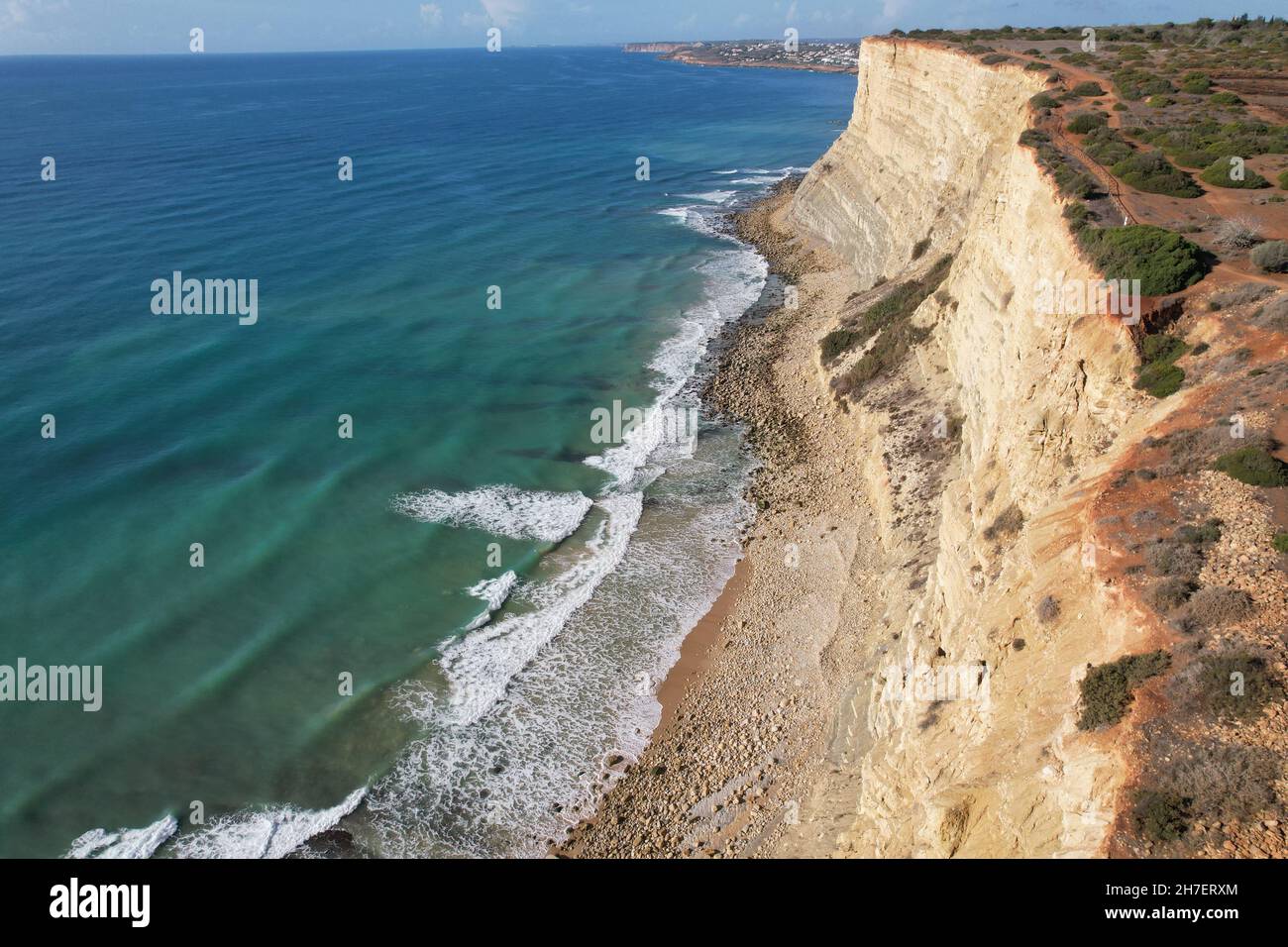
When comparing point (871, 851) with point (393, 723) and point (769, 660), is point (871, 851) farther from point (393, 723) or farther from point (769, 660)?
point (393, 723)

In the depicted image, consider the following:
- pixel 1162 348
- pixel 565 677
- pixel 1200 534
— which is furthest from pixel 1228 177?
pixel 565 677

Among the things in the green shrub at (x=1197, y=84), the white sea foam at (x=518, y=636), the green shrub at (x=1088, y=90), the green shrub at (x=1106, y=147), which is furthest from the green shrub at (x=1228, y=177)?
the white sea foam at (x=518, y=636)

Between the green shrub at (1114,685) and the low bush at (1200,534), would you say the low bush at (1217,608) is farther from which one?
the low bush at (1200,534)

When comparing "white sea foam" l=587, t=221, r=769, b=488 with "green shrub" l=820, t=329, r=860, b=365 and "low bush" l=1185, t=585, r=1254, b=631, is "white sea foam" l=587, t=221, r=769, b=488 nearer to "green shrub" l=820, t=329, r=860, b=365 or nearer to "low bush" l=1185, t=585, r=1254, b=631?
"green shrub" l=820, t=329, r=860, b=365

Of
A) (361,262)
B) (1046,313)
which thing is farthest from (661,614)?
(361,262)

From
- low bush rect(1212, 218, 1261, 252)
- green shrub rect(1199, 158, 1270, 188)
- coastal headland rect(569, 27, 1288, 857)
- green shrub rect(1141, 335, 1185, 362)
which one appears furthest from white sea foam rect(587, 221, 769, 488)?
green shrub rect(1199, 158, 1270, 188)

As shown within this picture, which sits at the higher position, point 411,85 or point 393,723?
point 411,85
